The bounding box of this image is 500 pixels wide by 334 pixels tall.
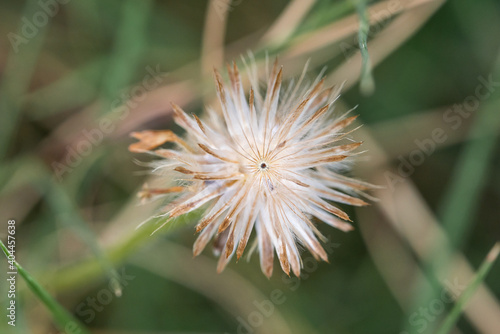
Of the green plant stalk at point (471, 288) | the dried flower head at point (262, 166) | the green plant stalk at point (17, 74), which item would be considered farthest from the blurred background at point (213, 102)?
the dried flower head at point (262, 166)

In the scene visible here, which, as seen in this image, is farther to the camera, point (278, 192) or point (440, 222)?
point (440, 222)

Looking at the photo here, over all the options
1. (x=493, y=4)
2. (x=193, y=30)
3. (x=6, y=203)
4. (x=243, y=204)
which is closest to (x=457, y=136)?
(x=493, y=4)

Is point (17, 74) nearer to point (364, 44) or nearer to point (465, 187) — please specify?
point (364, 44)

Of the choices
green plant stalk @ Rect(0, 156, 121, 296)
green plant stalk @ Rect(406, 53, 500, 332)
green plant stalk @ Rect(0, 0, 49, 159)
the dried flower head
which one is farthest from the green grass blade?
green plant stalk @ Rect(0, 0, 49, 159)

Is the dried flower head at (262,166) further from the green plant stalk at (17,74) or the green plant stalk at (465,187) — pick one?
the green plant stalk at (17,74)

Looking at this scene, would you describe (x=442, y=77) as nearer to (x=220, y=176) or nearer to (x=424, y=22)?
(x=424, y=22)

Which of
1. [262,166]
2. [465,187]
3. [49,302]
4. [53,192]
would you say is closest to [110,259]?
[49,302]
